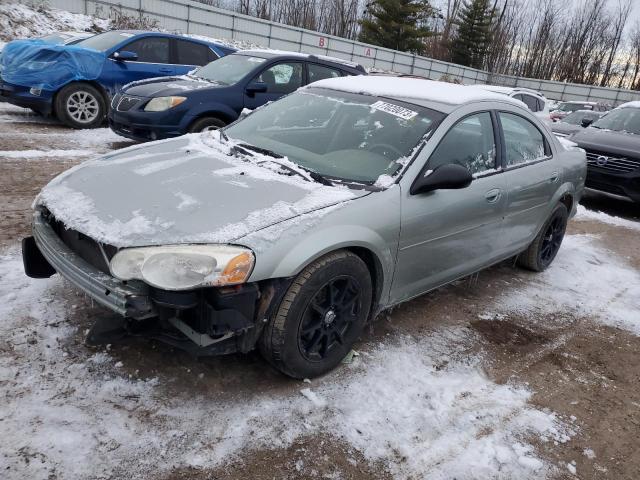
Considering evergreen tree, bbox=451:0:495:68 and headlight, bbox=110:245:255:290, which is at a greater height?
evergreen tree, bbox=451:0:495:68

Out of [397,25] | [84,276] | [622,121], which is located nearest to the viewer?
[84,276]

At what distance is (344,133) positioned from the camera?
342 centimetres

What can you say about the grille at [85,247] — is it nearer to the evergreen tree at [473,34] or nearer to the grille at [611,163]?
the grille at [611,163]

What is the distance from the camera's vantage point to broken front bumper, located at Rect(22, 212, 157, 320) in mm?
2227

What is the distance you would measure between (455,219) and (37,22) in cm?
1921

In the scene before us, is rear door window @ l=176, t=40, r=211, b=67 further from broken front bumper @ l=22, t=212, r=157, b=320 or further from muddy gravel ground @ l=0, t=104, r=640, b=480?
broken front bumper @ l=22, t=212, r=157, b=320

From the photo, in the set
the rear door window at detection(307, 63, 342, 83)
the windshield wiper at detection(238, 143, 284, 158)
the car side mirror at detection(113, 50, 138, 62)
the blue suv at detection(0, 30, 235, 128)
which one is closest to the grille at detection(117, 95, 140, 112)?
the blue suv at detection(0, 30, 235, 128)

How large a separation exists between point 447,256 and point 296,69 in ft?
17.4

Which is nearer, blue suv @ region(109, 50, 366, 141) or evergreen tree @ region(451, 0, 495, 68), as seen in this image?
blue suv @ region(109, 50, 366, 141)

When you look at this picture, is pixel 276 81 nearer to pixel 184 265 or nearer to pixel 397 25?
pixel 184 265

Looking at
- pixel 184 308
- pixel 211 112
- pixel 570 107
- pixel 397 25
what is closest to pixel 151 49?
pixel 211 112

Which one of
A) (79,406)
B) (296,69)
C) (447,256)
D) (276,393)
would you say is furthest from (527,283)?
(296,69)

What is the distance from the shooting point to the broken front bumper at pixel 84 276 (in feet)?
7.30

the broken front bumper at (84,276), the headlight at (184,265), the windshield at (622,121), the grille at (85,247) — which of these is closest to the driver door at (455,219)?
the headlight at (184,265)
